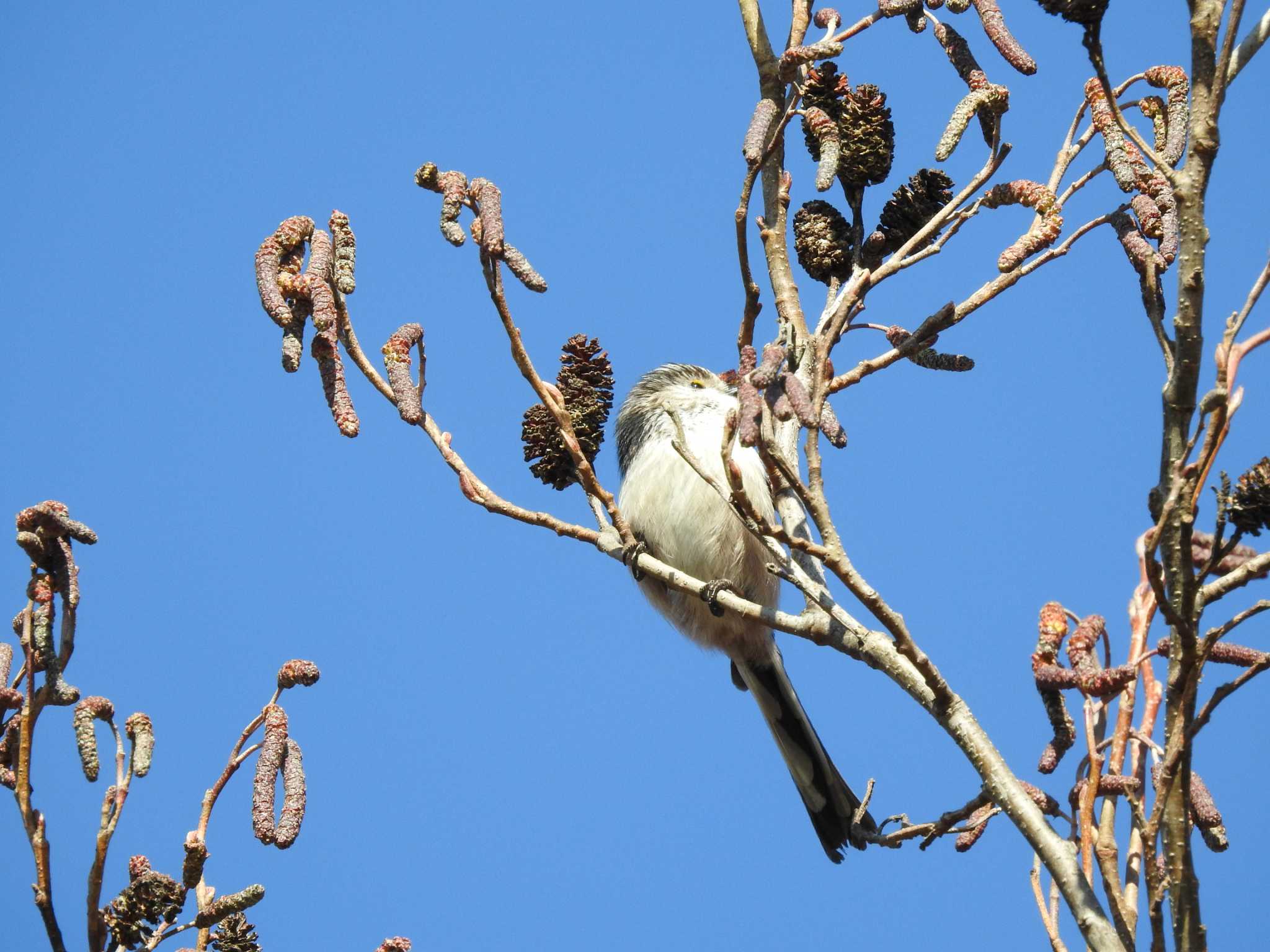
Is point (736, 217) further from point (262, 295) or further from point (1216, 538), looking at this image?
point (1216, 538)

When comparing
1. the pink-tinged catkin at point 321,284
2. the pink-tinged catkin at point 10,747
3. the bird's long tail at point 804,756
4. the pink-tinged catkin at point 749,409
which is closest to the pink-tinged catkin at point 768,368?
the pink-tinged catkin at point 749,409

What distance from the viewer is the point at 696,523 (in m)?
5.34

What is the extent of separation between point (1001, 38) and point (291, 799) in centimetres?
218

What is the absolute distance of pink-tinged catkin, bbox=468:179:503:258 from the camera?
302 centimetres

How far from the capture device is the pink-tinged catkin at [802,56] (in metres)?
3.07

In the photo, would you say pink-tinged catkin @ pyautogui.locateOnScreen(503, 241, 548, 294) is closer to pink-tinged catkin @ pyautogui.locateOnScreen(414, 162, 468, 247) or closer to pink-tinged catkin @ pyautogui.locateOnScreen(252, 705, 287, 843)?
pink-tinged catkin @ pyautogui.locateOnScreen(414, 162, 468, 247)

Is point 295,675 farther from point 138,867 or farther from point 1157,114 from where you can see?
point 1157,114

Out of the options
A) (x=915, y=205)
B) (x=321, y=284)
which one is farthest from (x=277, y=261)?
(x=915, y=205)

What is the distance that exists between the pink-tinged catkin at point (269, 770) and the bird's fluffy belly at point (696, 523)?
8.59 feet

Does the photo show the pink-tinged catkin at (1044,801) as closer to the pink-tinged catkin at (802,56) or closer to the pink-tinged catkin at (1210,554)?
the pink-tinged catkin at (1210,554)

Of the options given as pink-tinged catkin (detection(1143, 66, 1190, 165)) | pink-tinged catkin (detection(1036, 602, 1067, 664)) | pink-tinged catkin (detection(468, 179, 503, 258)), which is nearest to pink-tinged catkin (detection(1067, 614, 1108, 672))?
pink-tinged catkin (detection(1036, 602, 1067, 664))

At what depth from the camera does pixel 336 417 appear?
119 inches

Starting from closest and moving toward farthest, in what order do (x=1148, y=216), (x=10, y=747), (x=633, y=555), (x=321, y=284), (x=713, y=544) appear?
(x=10, y=747) < (x=1148, y=216) < (x=321, y=284) < (x=633, y=555) < (x=713, y=544)

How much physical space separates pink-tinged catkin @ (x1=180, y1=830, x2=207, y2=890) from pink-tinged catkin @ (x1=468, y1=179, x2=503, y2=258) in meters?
1.36
